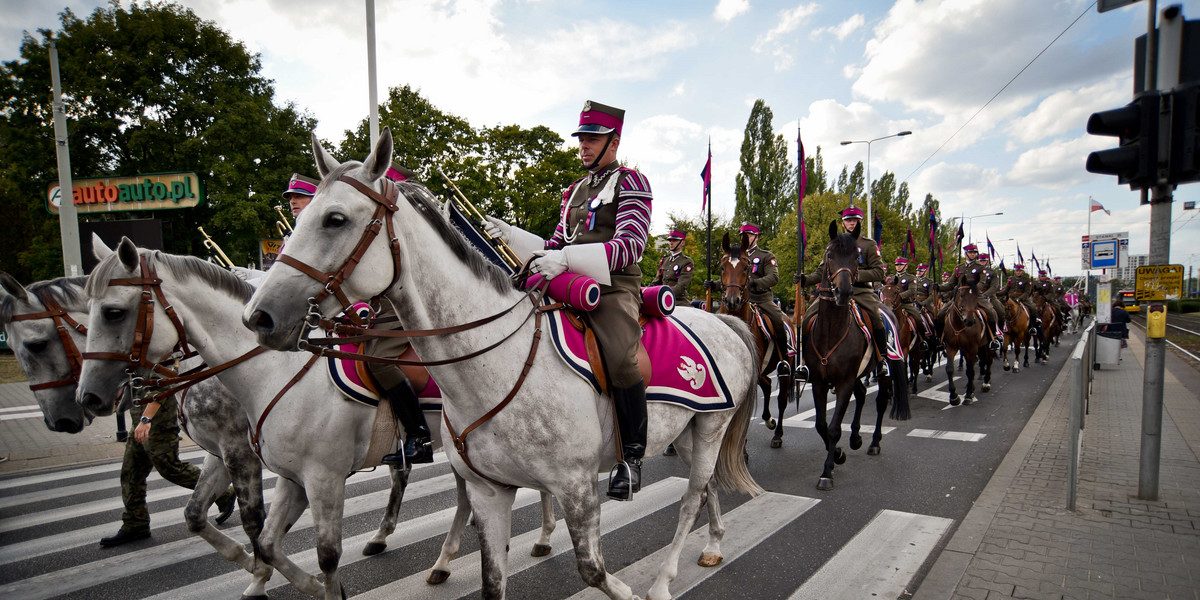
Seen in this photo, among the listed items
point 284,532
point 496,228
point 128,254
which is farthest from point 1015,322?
point 128,254

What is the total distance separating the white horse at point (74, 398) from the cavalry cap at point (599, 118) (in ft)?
10.1

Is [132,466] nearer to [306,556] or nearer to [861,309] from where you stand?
[306,556]

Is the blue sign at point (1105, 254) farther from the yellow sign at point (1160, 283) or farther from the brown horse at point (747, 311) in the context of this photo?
the yellow sign at point (1160, 283)

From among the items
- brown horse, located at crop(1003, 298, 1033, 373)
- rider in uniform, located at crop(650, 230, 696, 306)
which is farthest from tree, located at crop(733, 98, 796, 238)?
rider in uniform, located at crop(650, 230, 696, 306)

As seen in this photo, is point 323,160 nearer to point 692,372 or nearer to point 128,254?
point 128,254

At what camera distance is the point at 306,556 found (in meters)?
4.75

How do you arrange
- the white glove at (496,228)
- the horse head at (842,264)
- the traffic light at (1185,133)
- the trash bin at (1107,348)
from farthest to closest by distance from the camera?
the trash bin at (1107,348)
the horse head at (842,264)
the traffic light at (1185,133)
the white glove at (496,228)

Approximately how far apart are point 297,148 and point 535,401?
29.0 meters

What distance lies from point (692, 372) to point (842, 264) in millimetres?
4134

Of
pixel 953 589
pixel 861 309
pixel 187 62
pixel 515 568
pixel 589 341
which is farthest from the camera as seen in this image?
pixel 187 62

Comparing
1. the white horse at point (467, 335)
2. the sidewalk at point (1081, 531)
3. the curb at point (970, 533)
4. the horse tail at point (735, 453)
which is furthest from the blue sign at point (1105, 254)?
the white horse at point (467, 335)

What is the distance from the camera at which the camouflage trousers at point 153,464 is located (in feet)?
16.5

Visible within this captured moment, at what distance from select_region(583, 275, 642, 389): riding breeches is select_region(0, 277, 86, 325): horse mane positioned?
3464 millimetres

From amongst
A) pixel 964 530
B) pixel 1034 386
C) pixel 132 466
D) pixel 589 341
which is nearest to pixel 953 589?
pixel 964 530
